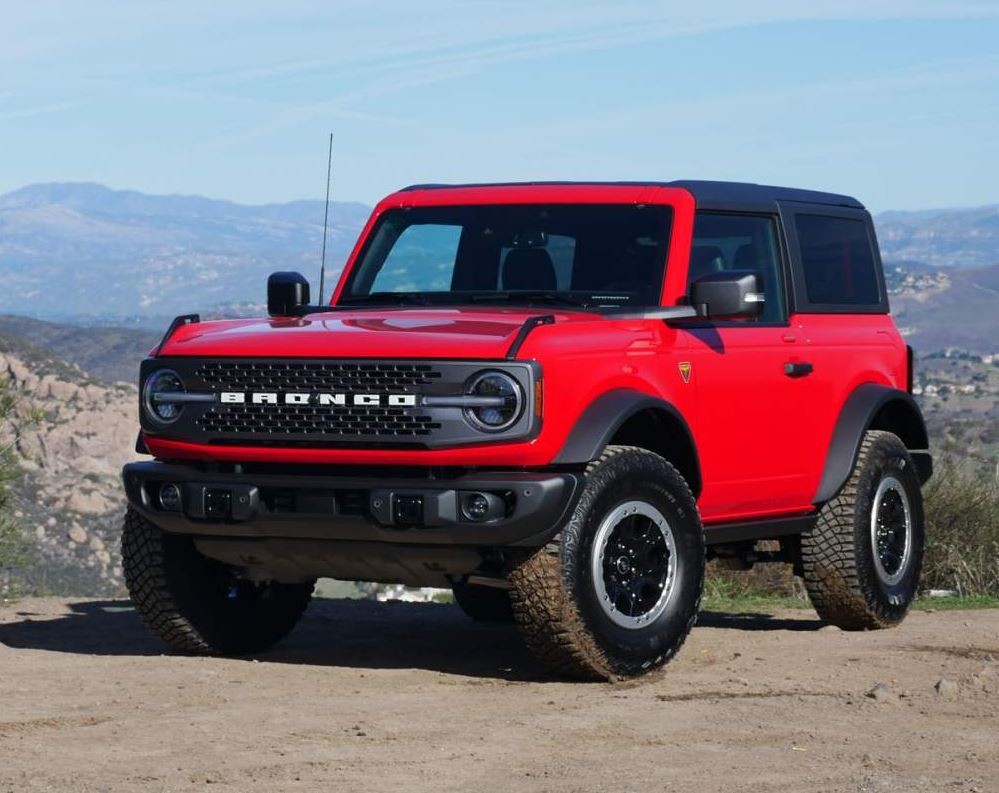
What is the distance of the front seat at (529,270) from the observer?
28.0ft

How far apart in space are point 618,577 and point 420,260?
2118mm

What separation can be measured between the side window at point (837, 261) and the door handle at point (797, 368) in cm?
52

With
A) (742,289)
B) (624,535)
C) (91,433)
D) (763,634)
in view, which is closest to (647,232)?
(742,289)

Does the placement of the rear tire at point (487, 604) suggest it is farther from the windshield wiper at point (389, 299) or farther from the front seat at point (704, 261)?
the front seat at point (704, 261)

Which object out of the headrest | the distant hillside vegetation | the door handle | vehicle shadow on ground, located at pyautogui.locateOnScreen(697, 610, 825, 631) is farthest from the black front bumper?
the distant hillside vegetation

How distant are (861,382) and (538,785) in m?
4.62

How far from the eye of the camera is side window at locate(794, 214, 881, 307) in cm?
952

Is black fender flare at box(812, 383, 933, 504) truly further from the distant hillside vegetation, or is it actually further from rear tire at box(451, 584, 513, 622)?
the distant hillside vegetation

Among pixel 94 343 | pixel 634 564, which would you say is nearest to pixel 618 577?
pixel 634 564

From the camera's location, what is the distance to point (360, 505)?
729 centimetres

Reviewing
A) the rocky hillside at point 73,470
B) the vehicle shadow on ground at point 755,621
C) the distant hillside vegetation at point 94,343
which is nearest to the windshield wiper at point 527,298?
the vehicle shadow on ground at point 755,621

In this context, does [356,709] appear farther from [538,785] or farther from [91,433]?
[91,433]

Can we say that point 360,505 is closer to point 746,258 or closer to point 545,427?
point 545,427

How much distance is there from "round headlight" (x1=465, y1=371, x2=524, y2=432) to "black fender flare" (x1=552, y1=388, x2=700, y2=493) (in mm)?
255
